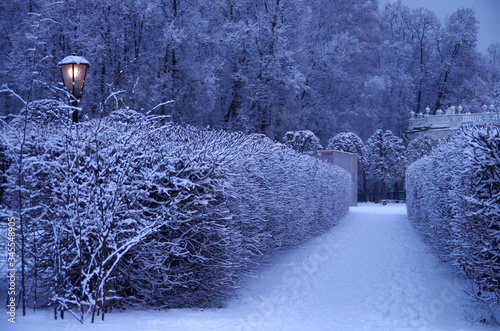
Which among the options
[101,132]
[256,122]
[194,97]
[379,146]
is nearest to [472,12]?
[379,146]

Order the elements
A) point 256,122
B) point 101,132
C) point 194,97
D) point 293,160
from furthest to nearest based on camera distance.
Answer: point 256,122 → point 194,97 → point 293,160 → point 101,132

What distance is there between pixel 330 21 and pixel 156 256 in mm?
30368

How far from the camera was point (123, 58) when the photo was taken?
18953mm

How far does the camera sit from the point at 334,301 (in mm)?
6312

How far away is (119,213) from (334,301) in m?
3.15

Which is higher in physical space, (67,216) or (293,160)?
(293,160)

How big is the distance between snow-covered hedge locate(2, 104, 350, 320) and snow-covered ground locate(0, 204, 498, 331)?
316 millimetres

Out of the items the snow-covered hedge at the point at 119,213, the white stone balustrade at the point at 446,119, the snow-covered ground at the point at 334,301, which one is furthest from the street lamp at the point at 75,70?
the white stone balustrade at the point at 446,119

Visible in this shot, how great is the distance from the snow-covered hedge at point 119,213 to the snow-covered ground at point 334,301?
0.32m

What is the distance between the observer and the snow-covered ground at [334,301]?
4.77 meters

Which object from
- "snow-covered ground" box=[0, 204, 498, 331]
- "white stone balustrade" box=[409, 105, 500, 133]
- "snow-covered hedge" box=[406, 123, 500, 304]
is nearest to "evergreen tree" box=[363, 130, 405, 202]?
"white stone balustrade" box=[409, 105, 500, 133]

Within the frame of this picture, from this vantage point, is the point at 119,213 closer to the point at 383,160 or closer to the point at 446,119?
the point at 383,160

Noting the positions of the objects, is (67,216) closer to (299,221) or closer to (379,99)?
(299,221)

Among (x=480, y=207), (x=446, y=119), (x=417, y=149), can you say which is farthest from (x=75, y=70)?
(x=446, y=119)
